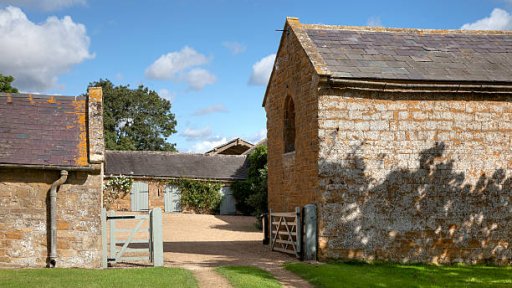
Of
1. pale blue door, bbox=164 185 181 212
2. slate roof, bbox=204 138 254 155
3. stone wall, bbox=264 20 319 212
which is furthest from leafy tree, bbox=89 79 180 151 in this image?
stone wall, bbox=264 20 319 212

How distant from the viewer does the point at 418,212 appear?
52.4ft

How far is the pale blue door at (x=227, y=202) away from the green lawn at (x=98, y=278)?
24651mm

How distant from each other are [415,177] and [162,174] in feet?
80.3

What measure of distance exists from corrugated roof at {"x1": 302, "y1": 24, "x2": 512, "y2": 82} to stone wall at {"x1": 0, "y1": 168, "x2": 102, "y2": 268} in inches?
275

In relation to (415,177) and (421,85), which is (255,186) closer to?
(415,177)

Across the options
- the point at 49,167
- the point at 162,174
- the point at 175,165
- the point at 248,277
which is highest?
the point at 175,165

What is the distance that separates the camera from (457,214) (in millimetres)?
16188

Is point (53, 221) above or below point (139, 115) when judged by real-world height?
below

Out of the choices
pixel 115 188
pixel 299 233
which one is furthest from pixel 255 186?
pixel 299 233

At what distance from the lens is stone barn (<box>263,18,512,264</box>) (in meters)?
15.7

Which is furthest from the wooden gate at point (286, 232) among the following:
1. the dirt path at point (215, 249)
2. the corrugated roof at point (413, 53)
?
the corrugated roof at point (413, 53)

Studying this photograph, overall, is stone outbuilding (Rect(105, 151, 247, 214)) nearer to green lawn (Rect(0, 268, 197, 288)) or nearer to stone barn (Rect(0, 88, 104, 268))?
stone barn (Rect(0, 88, 104, 268))

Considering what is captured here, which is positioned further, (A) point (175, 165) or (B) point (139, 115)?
(B) point (139, 115)

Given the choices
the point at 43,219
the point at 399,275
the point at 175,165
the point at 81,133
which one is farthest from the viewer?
the point at 175,165
